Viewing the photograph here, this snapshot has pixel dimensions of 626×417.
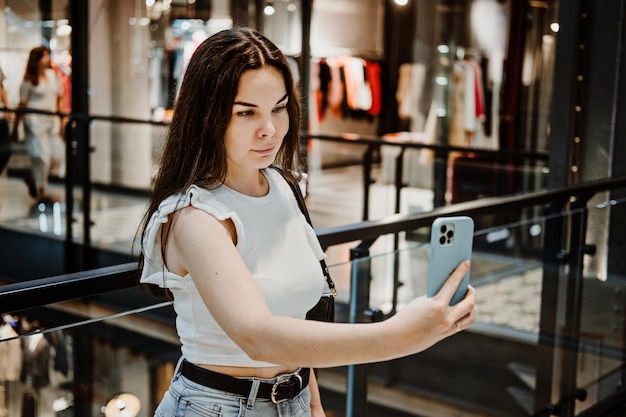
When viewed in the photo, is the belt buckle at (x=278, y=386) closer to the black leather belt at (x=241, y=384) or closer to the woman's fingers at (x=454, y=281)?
the black leather belt at (x=241, y=384)

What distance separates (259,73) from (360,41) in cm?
1026

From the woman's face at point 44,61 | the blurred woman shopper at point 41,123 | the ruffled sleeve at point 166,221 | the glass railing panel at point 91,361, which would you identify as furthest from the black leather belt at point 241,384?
the woman's face at point 44,61

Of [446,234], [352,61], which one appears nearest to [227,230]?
[446,234]

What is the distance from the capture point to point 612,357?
162 inches

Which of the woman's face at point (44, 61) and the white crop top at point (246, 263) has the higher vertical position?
the woman's face at point (44, 61)

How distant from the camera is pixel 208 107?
49.6 inches

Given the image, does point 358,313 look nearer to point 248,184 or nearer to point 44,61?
point 248,184

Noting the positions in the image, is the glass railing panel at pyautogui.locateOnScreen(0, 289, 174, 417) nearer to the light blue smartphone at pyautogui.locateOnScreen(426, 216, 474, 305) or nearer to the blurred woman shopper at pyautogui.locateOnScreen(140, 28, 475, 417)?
the blurred woman shopper at pyautogui.locateOnScreen(140, 28, 475, 417)

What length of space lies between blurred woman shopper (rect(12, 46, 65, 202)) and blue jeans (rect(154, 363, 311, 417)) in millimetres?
6538

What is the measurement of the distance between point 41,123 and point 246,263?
7108 millimetres

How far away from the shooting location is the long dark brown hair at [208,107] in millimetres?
1260

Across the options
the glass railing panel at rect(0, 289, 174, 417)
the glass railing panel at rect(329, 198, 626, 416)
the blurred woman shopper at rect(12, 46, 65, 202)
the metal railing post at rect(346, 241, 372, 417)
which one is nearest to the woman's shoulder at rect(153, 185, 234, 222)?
the glass railing panel at rect(0, 289, 174, 417)

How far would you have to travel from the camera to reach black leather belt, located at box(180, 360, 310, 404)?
130 centimetres

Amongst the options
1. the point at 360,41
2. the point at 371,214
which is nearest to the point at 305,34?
the point at 371,214
